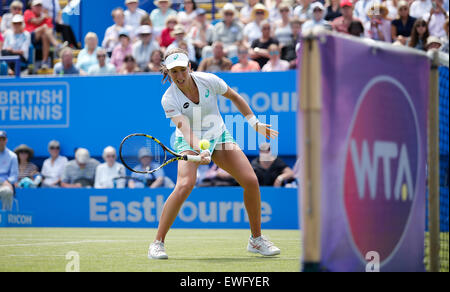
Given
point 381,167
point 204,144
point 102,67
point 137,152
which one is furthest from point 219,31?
point 381,167

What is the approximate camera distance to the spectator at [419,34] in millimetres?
13344

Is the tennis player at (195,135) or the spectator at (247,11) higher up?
the spectator at (247,11)

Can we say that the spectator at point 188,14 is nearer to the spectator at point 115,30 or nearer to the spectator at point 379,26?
the spectator at point 115,30

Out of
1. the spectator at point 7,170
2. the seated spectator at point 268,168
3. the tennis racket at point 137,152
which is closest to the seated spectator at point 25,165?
the spectator at point 7,170

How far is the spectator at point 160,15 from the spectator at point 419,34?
532 centimetres

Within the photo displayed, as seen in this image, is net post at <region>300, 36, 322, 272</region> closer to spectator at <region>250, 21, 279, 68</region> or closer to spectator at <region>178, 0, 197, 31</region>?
spectator at <region>250, 21, 279, 68</region>

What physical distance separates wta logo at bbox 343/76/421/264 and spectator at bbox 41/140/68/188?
1077 cm

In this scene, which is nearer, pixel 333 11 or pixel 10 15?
pixel 333 11

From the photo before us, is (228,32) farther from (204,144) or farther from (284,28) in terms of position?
(204,144)

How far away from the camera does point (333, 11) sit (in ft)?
48.0

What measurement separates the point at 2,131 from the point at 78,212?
7.22 ft

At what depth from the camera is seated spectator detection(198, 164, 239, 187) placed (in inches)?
549

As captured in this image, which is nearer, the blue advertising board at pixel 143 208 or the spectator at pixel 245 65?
the blue advertising board at pixel 143 208

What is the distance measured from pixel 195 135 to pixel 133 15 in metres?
9.72
